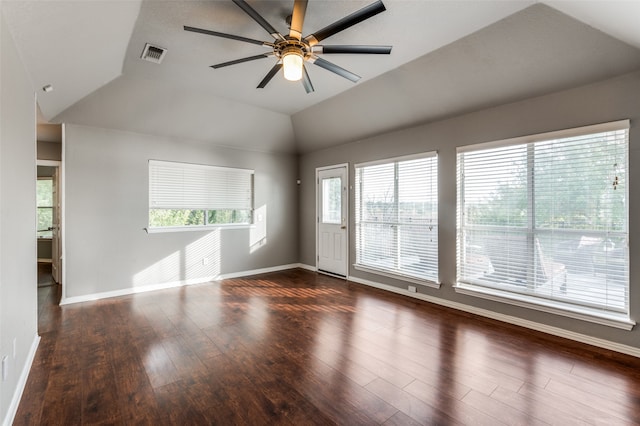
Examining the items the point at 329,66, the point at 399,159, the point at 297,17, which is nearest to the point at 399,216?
the point at 399,159

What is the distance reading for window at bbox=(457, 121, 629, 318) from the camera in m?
2.84

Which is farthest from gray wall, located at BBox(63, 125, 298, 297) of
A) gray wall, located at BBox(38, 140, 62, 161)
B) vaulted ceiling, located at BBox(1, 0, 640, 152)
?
gray wall, located at BBox(38, 140, 62, 161)

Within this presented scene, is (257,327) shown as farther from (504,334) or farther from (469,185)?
(469,185)

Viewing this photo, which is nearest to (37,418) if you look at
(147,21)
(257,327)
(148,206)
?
(257,327)

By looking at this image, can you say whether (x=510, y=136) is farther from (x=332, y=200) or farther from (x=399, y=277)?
(x=332, y=200)

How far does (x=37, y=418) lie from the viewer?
1.88 m

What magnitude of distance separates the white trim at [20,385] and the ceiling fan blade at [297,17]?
3.07m

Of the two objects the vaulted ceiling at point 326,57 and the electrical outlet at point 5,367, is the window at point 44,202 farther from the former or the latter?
the electrical outlet at point 5,367

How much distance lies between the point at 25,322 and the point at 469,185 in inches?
188

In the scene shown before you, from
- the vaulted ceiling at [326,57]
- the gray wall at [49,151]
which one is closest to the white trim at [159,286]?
the vaulted ceiling at [326,57]

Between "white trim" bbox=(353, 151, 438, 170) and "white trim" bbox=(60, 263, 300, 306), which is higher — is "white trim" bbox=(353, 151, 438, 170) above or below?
above

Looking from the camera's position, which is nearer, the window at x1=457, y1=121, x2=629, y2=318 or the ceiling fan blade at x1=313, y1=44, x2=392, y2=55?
the ceiling fan blade at x1=313, y1=44, x2=392, y2=55

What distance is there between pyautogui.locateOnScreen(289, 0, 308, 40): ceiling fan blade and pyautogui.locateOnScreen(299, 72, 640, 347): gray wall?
265cm

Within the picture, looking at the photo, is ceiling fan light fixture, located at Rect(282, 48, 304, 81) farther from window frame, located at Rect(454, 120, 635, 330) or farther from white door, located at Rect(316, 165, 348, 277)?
white door, located at Rect(316, 165, 348, 277)
